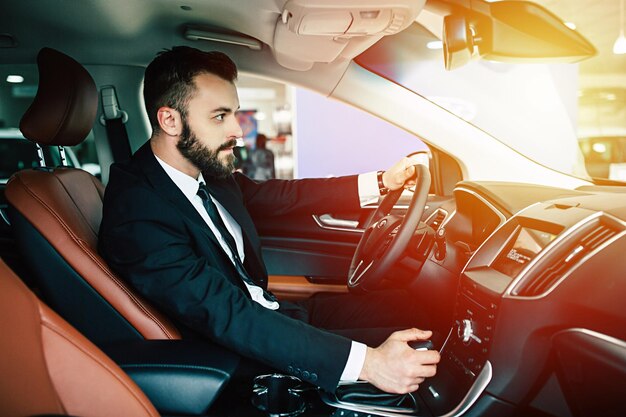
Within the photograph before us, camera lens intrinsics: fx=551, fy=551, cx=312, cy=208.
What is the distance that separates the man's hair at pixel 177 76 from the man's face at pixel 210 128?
20 millimetres

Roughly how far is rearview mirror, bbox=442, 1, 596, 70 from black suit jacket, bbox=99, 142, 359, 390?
956 mm

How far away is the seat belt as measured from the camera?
2.64 m

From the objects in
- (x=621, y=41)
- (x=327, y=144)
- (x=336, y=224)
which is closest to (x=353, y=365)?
(x=336, y=224)

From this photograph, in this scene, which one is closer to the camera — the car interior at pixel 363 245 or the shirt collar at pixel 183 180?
the car interior at pixel 363 245

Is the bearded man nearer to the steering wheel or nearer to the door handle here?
the steering wheel

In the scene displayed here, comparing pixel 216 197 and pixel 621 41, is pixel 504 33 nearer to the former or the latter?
pixel 216 197

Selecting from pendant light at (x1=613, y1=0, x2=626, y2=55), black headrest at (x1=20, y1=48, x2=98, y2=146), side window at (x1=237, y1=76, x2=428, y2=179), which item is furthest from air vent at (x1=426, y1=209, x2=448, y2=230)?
pendant light at (x1=613, y1=0, x2=626, y2=55)

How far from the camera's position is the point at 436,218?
1.98 meters

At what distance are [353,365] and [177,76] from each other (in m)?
0.95

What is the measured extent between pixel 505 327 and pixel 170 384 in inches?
29.1

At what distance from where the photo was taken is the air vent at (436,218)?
193 cm

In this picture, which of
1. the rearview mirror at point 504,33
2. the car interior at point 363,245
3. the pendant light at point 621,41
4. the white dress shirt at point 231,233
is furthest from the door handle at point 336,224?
the pendant light at point 621,41

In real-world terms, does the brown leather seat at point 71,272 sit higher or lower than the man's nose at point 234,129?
lower

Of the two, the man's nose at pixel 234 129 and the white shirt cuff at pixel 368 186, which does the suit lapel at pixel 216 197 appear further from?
the white shirt cuff at pixel 368 186
